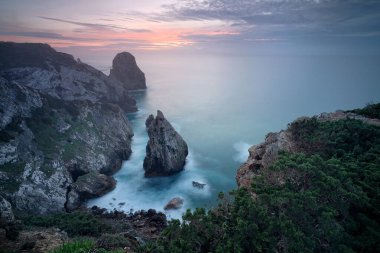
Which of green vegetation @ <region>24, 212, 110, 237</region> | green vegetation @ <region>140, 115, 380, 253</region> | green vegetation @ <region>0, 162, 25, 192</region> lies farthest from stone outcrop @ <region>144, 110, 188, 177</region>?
green vegetation @ <region>140, 115, 380, 253</region>

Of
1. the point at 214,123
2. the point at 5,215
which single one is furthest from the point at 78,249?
the point at 214,123

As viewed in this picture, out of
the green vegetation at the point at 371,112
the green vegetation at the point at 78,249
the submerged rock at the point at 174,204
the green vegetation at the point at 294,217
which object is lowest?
the submerged rock at the point at 174,204

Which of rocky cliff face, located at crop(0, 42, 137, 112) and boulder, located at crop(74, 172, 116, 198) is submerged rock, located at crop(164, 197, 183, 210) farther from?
rocky cliff face, located at crop(0, 42, 137, 112)

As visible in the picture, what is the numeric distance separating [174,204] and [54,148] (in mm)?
23950

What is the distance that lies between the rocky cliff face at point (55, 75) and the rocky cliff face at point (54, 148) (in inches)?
1065

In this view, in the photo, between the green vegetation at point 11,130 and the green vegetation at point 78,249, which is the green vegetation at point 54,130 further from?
the green vegetation at point 78,249

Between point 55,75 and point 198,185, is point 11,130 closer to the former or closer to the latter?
point 198,185

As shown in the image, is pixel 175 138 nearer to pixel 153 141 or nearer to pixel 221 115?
pixel 153 141

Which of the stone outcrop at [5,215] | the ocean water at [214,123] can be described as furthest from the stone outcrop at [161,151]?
the stone outcrop at [5,215]

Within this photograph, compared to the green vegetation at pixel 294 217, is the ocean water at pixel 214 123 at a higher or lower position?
lower

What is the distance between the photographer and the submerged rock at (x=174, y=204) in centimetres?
4544

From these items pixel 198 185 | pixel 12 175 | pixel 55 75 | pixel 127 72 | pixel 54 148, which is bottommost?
pixel 198 185

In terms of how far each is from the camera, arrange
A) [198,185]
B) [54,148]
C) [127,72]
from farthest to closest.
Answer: [127,72] → [198,185] → [54,148]

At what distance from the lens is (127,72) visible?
145250mm
